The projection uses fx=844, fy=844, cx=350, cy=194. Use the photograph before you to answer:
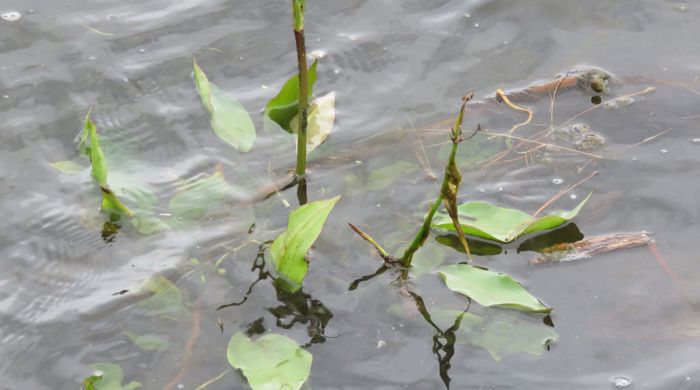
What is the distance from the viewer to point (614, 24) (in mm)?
2895

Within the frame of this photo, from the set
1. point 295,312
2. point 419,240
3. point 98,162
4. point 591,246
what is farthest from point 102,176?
point 591,246

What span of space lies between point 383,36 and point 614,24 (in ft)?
2.62

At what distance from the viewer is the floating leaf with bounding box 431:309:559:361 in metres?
1.93

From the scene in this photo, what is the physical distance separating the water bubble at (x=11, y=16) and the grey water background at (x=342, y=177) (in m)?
0.03

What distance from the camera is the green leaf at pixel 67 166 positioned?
92.7 inches

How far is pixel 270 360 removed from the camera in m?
1.86

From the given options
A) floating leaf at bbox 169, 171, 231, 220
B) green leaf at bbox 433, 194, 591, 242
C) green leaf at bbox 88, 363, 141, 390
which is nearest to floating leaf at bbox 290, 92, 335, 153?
floating leaf at bbox 169, 171, 231, 220

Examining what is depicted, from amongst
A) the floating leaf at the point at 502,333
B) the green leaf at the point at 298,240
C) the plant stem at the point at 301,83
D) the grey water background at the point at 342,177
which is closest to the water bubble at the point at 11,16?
the grey water background at the point at 342,177

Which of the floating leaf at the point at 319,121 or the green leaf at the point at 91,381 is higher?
the floating leaf at the point at 319,121

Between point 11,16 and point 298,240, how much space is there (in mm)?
1468

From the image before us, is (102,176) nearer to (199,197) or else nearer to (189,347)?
(199,197)

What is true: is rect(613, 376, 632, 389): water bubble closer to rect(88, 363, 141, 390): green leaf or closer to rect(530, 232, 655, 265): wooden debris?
rect(530, 232, 655, 265): wooden debris

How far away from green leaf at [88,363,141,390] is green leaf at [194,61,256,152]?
0.78 meters

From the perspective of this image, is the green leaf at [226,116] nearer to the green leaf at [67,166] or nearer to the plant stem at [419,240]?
the green leaf at [67,166]
